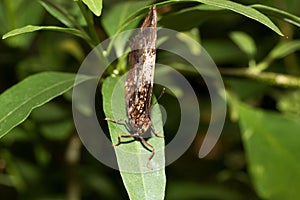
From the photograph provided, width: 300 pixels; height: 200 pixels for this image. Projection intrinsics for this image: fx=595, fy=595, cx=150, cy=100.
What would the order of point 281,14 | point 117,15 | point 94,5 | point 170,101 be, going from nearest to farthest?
point 94,5, point 281,14, point 117,15, point 170,101

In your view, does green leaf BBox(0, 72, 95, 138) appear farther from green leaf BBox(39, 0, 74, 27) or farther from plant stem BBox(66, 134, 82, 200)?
plant stem BBox(66, 134, 82, 200)

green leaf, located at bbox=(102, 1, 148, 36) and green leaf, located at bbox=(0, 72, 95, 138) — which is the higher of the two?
green leaf, located at bbox=(102, 1, 148, 36)

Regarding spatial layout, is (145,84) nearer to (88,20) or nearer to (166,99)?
(88,20)

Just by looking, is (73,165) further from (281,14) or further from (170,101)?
(281,14)

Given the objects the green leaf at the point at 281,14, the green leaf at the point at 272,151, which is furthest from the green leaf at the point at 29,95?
the green leaf at the point at 272,151

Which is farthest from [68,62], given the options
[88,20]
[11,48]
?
[88,20]

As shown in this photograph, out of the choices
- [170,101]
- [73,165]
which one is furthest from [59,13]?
[170,101]

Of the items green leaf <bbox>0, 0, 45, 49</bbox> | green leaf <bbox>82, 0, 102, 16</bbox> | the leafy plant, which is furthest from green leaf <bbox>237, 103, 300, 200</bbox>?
green leaf <bbox>82, 0, 102, 16</bbox>

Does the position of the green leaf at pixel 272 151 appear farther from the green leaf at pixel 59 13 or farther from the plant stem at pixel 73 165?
the green leaf at pixel 59 13
